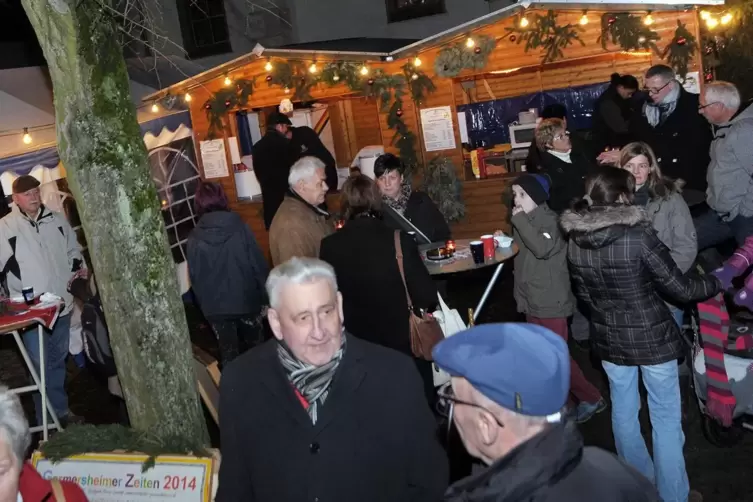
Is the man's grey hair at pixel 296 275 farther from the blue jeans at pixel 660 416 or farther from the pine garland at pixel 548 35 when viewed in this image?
the pine garland at pixel 548 35

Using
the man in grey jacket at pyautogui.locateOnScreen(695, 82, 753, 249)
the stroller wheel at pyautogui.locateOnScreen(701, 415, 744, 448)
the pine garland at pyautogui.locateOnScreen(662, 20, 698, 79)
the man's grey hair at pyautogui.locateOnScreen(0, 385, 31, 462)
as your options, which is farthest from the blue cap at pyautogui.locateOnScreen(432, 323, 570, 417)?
the pine garland at pyautogui.locateOnScreen(662, 20, 698, 79)

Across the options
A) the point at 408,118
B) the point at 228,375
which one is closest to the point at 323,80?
the point at 408,118

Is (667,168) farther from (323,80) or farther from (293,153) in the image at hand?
(323,80)

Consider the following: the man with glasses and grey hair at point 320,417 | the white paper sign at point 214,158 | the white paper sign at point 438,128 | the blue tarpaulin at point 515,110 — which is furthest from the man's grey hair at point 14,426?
the blue tarpaulin at point 515,110

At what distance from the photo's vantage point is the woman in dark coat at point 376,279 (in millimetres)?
4637

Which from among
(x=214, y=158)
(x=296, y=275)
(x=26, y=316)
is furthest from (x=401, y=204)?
(x=214, y=158)

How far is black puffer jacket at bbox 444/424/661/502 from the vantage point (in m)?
2.07

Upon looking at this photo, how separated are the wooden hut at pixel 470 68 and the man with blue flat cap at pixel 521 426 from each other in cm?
838

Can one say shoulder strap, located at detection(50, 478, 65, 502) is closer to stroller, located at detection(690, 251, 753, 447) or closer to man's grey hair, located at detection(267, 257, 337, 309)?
man's grey hair, located at detection(267, 257, 337, 309)

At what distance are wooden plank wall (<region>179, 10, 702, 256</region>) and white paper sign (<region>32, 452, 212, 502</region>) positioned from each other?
7.76 metres

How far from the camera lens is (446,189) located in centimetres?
1152

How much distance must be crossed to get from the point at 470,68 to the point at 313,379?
28.2 ft

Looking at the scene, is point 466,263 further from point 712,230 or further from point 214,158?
point 214,158

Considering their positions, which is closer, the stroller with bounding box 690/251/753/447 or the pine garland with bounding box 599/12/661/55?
the stroller with bounding box 690/251/753/447
